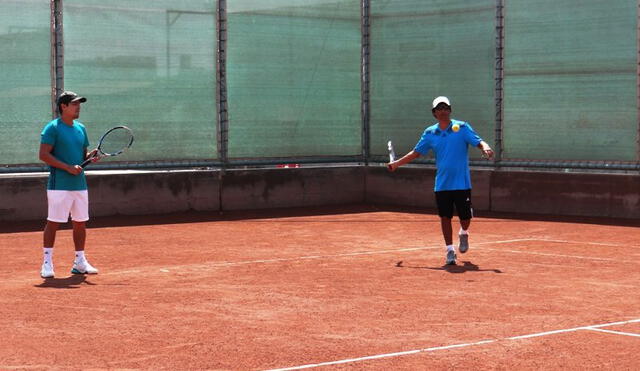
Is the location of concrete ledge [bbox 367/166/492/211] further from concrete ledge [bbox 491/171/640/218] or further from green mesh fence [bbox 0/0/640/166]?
green mesh fence [bbox 0/0/640/166]

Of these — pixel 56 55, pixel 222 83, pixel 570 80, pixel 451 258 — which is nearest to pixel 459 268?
pixel 451 258

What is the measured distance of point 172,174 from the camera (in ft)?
57.8

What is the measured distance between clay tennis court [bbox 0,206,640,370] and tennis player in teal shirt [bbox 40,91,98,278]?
0.32 meters

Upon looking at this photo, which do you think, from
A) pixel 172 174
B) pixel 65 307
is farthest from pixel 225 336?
pixel 172 174

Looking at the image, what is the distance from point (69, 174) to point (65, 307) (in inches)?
91.5

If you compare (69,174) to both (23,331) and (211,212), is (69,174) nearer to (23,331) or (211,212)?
(23,331)

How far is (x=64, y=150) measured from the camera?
442 inches

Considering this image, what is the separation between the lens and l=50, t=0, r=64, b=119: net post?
54.3ft

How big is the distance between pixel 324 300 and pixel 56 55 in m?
8.46

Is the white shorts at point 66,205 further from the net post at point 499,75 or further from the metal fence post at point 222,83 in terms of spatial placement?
the net post at point 499,75

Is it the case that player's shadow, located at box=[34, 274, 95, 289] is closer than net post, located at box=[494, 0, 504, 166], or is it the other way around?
player's shadow, located at box=[34, 274, 95, 289]

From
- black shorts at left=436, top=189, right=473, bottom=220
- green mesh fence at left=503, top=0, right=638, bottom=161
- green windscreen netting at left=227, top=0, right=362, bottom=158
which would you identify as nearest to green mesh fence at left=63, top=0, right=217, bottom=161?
green windscreen netting at left=227, top=0, right=362, bottom=158

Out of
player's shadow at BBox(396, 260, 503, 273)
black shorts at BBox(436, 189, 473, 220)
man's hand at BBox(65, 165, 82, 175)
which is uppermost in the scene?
man's hand at BBox(65, 165, 82, 175)

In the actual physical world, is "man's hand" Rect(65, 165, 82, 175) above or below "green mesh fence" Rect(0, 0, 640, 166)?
below
